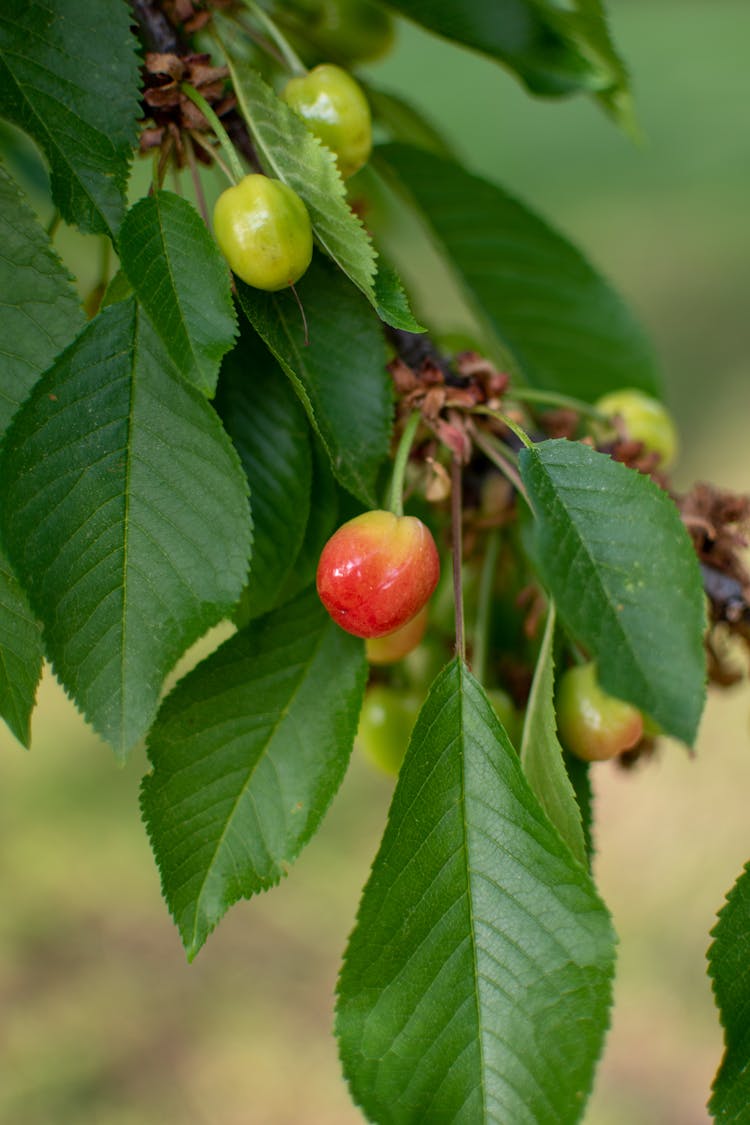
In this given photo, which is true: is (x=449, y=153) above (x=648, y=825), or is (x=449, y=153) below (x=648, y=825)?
below

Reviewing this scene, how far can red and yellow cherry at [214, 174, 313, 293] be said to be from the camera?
543 millimetres

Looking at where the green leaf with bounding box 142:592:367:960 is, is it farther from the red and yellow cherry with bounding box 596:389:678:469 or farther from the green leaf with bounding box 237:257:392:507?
the red and yellow cherry with bounding box 596:389:678:469

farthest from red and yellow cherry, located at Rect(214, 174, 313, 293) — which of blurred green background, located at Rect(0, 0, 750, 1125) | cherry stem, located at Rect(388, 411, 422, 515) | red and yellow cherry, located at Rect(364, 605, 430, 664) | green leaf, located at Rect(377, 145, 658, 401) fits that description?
blurred green background, located at Rect(0, 0, 750, 1125)

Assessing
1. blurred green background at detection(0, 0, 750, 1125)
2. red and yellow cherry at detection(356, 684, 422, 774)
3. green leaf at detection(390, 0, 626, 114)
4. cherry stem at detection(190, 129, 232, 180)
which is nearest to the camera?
cherry stem at detection(190, 129, 232, 180)

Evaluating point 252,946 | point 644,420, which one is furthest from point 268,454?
point 252,946

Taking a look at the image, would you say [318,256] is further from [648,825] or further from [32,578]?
[648,825]

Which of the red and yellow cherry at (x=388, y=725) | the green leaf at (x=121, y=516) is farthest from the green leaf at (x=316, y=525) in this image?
the red and yellow cherry at (x=388, y=725)

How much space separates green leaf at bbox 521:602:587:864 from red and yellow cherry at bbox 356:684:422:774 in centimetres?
25

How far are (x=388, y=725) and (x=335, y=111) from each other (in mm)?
451

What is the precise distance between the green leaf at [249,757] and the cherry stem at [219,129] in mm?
238

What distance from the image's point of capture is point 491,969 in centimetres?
56

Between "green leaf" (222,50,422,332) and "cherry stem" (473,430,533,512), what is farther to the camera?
"cherry stem" (473,430,533,512)

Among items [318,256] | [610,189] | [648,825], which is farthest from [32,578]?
[610,189]

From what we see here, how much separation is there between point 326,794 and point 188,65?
0.40 m
